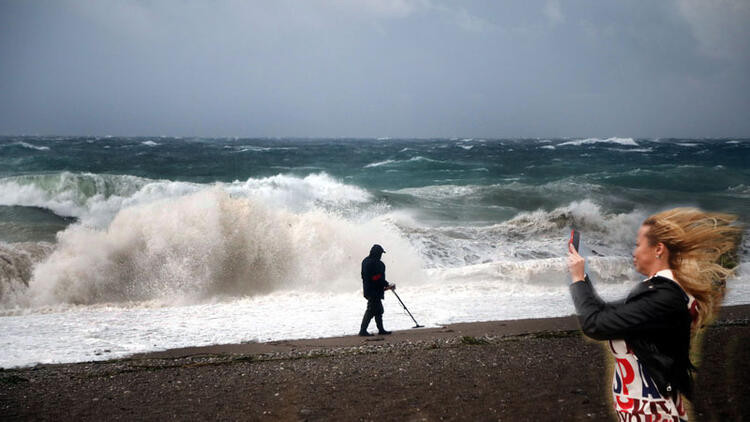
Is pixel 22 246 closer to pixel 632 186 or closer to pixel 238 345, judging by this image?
pixel 238 345

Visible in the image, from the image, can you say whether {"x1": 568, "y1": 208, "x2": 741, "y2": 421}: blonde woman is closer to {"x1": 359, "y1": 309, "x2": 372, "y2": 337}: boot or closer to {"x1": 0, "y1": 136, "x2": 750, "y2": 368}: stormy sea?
{"x1": 0, "y1": 136, "x2": 750, "y2": 368}: stormy sea

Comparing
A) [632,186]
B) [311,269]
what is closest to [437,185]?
[632,186]

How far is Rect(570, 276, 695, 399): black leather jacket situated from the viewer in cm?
210

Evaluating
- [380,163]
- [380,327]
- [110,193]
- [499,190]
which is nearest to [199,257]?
[380,327]

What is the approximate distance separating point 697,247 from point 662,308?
259 millimetres

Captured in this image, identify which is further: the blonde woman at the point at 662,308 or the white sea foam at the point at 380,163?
the white sea foam at the point at 380,163

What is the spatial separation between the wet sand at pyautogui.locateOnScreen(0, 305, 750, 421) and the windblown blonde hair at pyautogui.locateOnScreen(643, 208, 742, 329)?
2.91 m

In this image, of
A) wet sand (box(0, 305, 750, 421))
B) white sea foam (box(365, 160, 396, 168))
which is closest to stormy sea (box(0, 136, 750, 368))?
wet sand (box(0, 305, 750, 421))

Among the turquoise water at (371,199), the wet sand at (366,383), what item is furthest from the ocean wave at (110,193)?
the wet sand at (366,383)

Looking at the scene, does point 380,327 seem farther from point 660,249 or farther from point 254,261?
point 660,249

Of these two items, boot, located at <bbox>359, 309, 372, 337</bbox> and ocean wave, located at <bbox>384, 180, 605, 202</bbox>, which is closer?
boot, located at <bbox>359, 309, 372, 337</bbox>

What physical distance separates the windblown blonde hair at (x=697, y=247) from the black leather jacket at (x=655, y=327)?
0.08m

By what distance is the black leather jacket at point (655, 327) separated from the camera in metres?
2.10

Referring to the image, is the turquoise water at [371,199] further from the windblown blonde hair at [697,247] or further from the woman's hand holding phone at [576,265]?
the windblown blonde hair at [697,247]
